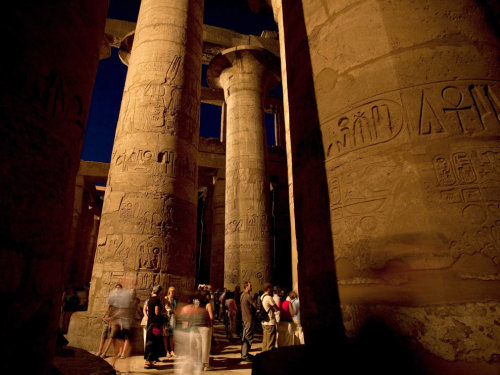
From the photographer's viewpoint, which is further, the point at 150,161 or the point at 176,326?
the point at 150,161

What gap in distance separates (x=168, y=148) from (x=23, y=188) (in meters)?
4.44

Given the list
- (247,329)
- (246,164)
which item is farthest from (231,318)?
(246,164)

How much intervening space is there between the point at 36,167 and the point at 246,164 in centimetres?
930

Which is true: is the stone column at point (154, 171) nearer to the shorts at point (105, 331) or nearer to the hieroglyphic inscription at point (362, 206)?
the shorts at point (105, 331)

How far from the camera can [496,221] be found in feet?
5.06

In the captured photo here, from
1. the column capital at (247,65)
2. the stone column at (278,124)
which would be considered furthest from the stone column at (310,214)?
the stone column at (278,124)

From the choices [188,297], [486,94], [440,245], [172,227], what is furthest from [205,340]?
[486,94]

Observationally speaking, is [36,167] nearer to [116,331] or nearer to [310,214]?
[310,214]

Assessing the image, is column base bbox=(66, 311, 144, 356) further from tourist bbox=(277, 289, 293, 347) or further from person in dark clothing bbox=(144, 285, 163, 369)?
tourist bbox=(277, 289, 293, 347)

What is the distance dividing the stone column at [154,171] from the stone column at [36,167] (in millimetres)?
3532

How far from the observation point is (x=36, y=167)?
138 cm

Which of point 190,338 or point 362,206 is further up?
point 362,206

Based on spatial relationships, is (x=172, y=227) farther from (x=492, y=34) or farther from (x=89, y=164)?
(x=89, y=164)

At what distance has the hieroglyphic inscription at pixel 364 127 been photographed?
1.87 m
